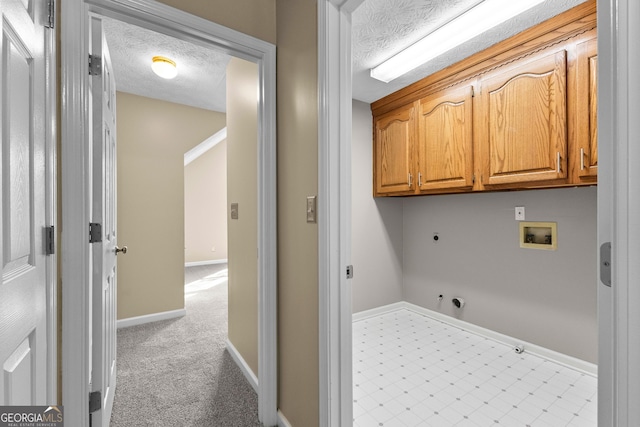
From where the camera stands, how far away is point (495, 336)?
8.42 feet

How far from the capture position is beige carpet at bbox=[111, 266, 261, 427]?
63.6 inches

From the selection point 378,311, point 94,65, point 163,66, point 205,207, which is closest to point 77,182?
point 94,65

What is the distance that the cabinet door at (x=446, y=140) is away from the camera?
2326 mm

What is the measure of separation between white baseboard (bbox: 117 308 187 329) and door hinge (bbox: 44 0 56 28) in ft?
9.22

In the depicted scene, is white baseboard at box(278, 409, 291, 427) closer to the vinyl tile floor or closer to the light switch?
the vinyl tile floor

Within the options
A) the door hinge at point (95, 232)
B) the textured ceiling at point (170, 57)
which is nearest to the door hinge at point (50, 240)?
the door hinge at point (95, 232)

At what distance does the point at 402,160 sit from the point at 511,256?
4.27 feet

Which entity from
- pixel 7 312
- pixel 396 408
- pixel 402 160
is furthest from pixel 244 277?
pixel 402 160

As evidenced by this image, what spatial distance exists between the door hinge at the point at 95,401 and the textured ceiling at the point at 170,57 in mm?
2182

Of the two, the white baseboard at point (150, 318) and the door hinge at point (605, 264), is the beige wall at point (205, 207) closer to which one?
the white baseboard at point (150, 318)

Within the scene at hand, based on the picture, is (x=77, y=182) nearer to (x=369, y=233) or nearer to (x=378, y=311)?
(x=369, y=233)

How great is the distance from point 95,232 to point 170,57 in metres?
1.84

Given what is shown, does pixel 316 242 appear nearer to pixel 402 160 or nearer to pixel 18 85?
pixel 18 85

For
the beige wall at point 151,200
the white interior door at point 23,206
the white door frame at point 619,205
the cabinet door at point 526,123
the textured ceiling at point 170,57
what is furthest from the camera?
the beige wall at point 151,200
